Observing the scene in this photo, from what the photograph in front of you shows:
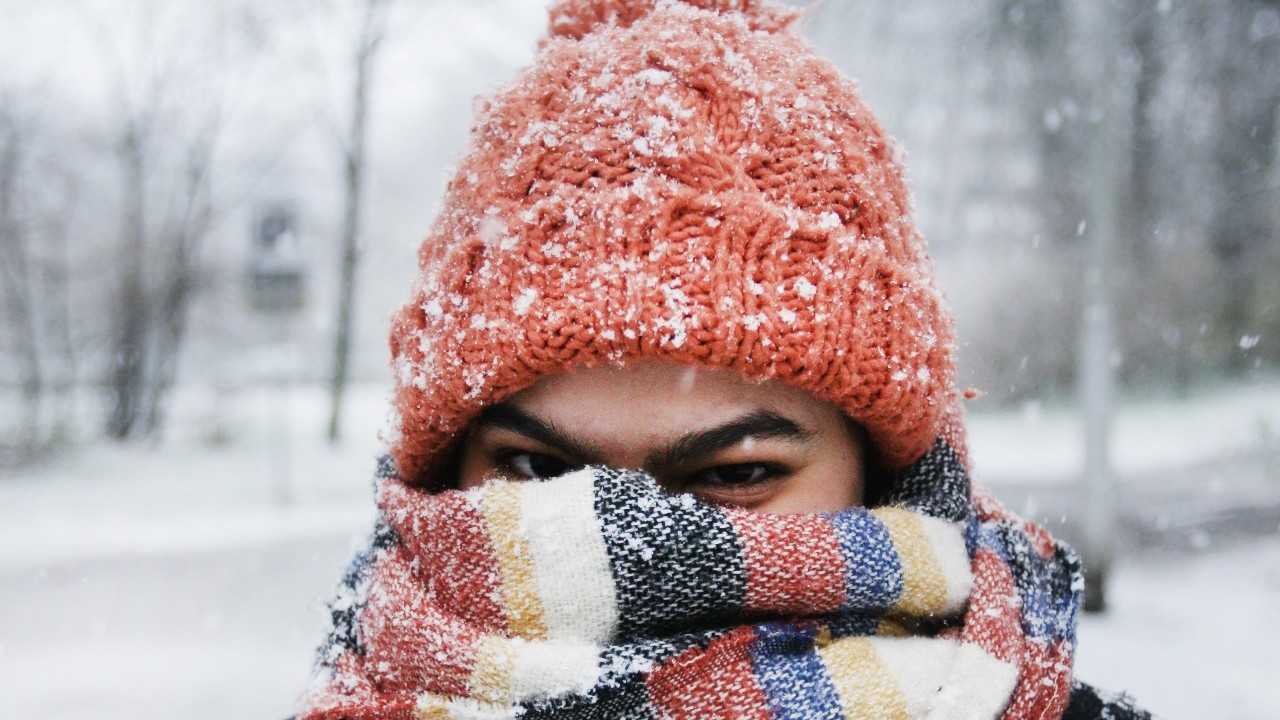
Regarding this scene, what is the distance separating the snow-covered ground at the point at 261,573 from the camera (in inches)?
160

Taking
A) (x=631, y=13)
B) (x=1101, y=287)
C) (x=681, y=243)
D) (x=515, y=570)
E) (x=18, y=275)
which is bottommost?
(x=515, y=570)

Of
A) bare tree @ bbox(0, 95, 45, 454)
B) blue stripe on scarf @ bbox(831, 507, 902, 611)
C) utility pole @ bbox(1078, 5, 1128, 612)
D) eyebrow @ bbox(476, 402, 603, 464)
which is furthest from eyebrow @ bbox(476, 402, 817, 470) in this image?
bare tree @ bbox(0, 95, 45, 454)

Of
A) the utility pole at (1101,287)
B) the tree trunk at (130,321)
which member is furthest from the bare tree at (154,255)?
the utility pole at (1101,287)

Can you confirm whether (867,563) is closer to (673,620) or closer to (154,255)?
(673,620)

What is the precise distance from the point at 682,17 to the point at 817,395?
23.3 inches

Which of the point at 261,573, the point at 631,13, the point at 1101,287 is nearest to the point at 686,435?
the point at 631,13

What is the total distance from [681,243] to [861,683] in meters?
0.57

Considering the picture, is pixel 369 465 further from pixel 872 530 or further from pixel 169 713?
pixel 872 530

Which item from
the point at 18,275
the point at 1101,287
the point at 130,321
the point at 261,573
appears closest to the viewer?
the point at 1101,287

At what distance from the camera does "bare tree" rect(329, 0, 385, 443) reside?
446 inches

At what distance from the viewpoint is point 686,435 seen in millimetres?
1132

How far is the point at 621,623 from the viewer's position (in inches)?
42.3

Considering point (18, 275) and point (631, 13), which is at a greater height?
point (18, 275)

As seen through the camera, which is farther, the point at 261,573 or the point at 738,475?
the point at 261,573
